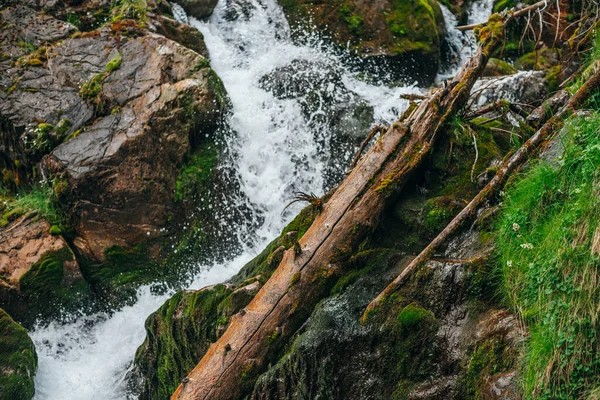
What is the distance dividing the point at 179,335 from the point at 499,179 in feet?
11.1

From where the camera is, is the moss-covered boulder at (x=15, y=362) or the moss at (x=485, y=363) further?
the moss-covered boulder at (x=15, y=362)

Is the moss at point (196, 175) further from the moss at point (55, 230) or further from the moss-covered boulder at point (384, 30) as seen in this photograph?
the moss-covered boulder at point (384, 30)

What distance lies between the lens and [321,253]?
5.29m

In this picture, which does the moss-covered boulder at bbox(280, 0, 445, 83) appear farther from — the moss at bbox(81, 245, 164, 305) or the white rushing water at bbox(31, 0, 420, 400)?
the moss at bbox(81, 245, 164, 305)

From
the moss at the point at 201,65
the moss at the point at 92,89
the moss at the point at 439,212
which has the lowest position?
the moss at the point at 439,212

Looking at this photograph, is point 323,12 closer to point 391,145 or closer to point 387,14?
point 387,14

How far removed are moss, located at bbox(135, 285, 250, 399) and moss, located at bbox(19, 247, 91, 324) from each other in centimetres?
167

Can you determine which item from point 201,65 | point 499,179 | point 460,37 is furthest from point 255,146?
point 460,37

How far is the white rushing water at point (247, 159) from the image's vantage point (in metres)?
7.46

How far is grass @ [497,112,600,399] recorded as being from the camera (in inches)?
142

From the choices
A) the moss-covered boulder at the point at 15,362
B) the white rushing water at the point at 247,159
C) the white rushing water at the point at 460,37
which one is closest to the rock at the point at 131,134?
the white rushing water at the point at 247,159

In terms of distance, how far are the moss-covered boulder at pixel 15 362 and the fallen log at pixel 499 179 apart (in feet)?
13.4

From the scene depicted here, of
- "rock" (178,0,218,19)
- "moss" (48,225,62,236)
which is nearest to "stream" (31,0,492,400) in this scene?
"rock" (178,0,218,19)

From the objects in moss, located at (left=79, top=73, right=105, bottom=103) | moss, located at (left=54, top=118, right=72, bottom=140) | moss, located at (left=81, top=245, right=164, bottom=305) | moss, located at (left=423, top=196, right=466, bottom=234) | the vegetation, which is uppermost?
the vegetation
